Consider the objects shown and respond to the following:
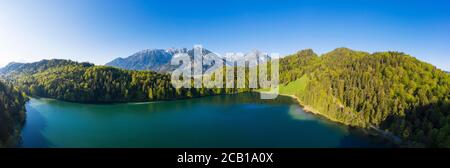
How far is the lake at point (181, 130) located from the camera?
42.6m

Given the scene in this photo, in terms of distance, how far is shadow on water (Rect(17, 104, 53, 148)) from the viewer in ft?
138

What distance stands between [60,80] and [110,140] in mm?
83413

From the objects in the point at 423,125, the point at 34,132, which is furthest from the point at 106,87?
the point at 423,125

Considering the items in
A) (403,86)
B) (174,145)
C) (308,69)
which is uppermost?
(308,69)

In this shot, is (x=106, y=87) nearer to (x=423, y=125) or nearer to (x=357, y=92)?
(x=357, y=92)

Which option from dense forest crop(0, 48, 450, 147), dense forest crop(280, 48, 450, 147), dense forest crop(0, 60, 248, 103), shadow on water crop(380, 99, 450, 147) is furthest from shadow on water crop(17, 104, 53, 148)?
dense forest crop(280, 48, 450, 147)

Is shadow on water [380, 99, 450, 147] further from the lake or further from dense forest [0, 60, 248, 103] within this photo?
dense forest [0, 60, 248, 103]

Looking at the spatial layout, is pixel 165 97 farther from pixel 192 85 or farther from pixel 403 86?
pixel 403 86

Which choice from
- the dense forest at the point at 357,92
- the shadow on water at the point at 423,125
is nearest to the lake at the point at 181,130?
the shadow on water at the point at 423,125

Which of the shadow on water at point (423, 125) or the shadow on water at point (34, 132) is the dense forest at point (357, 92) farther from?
the shadow on water at point (34, 132)

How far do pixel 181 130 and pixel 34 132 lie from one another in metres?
31.2

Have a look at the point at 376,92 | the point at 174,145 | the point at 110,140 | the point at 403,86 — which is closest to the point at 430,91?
the point at 403,86

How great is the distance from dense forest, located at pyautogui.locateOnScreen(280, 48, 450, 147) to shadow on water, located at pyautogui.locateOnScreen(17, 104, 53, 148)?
65816mm

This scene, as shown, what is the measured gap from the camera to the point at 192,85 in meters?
116
